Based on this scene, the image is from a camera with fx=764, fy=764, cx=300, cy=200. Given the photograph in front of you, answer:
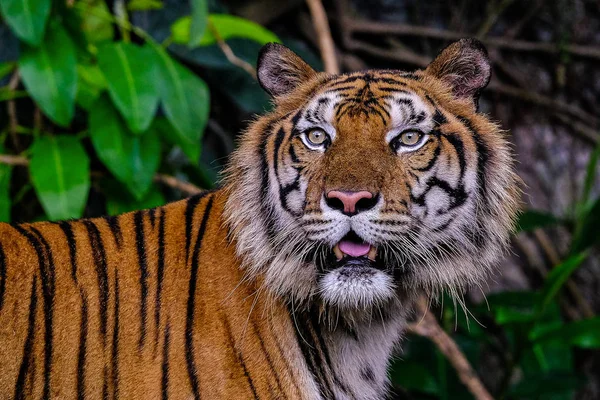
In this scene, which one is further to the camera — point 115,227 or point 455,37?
point 455,37

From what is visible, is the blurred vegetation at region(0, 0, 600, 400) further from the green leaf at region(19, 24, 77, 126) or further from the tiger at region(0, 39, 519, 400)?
the tiger at region(0, 39, 519, 400)

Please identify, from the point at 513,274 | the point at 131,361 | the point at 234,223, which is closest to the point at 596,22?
the point at 513,274

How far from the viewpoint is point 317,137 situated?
2312mm

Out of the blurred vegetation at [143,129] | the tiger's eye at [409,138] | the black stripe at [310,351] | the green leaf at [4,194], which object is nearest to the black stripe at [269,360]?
the black stripe at [310,351]

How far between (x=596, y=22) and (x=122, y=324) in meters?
5.14

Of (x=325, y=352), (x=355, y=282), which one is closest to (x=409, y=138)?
(x=355, y=282)

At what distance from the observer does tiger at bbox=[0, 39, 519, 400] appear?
2168mm

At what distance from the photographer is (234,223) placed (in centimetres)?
238

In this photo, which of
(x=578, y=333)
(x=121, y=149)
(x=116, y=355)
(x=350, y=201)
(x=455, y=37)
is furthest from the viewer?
(x=455, y=37)

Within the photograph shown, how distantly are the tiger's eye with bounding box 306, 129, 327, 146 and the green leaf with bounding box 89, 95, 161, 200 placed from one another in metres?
1.59

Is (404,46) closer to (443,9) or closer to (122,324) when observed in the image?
(443,9)

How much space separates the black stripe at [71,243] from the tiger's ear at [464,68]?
1.26 metres

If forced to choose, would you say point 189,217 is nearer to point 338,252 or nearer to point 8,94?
point 338,252

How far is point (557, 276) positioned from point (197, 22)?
2.21 metres
